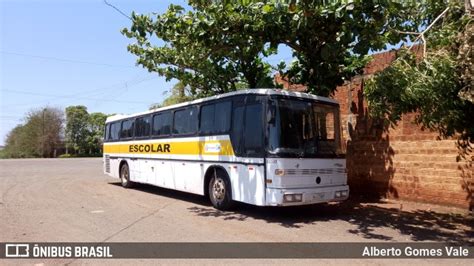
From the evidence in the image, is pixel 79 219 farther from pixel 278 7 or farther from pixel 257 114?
pixel 278 7

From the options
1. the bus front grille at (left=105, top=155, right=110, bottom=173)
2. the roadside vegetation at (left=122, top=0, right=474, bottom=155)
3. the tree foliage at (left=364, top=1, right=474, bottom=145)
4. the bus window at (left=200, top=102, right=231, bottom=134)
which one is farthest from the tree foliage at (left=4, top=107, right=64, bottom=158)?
the tree foliage at (left=364, top=1, right=474, bottom=145)

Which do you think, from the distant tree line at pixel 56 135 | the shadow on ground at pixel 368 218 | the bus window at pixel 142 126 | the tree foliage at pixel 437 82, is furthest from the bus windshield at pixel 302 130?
the distant tree line at pixel 56 135

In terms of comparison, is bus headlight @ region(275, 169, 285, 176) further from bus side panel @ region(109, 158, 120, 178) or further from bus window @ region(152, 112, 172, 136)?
bus side panel @ region(109, 158, 120, 178)

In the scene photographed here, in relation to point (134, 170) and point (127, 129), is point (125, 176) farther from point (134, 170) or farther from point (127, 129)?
point (127, 129)

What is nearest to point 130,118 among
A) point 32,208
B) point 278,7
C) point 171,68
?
point 171,68

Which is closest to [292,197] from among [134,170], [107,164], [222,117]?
[222,117]

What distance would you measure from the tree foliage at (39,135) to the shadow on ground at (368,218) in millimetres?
53554

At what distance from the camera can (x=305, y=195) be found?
9414mm

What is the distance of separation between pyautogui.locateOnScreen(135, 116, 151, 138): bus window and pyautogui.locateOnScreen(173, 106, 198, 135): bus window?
2.10 m

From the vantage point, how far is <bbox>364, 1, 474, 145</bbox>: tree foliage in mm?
6684

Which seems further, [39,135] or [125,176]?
[39,135]

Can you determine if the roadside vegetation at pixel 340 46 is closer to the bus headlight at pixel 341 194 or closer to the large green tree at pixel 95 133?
the bus headlight at pixel 341 194

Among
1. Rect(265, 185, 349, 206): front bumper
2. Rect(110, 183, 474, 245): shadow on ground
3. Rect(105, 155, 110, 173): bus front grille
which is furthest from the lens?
Rect(105, 155, 110, 173): bus front grille

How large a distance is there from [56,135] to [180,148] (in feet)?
176
